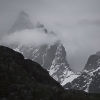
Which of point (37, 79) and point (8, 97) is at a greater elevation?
point (37, 79)

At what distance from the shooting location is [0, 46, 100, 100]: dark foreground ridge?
367 feet

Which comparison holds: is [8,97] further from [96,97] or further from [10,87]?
[96,97]

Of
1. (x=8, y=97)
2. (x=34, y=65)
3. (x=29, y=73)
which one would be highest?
(x=34, y=65)

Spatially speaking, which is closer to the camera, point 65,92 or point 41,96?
point 41,96

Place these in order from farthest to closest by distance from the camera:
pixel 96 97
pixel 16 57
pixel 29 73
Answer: pixel 16 57 < pixel 29 73 < pixel 96 97

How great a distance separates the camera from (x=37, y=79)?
145 m

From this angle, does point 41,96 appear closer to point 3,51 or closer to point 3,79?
point 3,79

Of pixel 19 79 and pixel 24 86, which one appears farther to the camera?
pixel 19 79

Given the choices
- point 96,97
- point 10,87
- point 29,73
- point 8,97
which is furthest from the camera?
point 29,73

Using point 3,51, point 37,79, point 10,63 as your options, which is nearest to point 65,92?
point 37,79

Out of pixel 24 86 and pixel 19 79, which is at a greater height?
pixel 19 79

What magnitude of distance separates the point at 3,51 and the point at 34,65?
68.8 feet

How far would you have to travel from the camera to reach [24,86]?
120 meters

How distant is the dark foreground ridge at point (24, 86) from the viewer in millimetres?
111900
